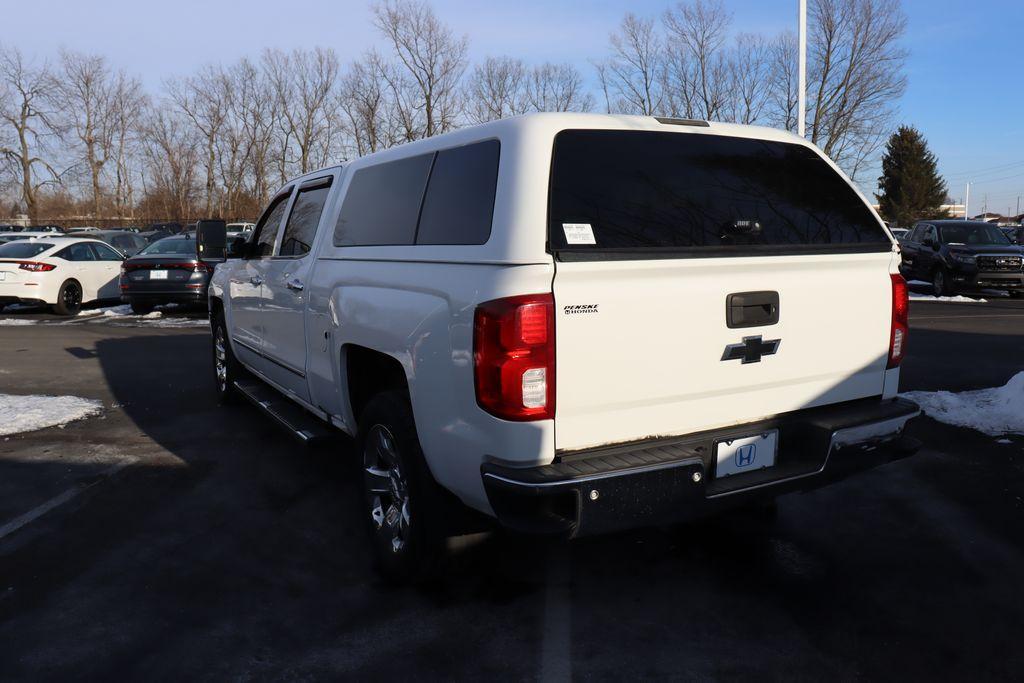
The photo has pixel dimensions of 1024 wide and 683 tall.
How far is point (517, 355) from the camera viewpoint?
280cm

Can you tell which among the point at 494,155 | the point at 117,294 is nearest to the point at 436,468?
the point at 494,155


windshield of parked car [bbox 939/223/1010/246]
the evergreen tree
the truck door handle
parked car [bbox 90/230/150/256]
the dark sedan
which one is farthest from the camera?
the evergreen tree

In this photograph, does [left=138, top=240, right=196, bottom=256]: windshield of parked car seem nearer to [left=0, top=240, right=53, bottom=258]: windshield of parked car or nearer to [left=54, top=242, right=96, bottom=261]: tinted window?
[left=54, top=242, right=96, bottom=261]: tinted window

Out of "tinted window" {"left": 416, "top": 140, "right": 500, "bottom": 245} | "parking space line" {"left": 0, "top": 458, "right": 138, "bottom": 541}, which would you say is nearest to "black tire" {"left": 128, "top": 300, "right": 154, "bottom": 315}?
"parking space line" {"left": 0, "top": 458, "right": 138, "bottom": 541}

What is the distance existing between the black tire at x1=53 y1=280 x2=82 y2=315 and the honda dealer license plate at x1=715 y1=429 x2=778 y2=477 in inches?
603

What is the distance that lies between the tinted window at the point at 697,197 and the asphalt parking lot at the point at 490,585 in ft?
5.04

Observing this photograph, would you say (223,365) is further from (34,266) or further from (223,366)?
(34,266)

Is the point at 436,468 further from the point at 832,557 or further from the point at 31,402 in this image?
the point at 31,402

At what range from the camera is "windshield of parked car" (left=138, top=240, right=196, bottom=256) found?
15.1 meters

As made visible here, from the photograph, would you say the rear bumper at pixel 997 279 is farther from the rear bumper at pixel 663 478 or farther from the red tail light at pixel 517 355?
the red tail light at pixel 517 355

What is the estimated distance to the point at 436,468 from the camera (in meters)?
3.24

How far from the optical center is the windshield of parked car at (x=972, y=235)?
61.3 ft

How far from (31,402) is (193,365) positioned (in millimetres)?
2227

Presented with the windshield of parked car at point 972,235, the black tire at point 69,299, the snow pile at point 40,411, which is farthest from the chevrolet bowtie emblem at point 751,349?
the windshield of parked car at point 972,235
